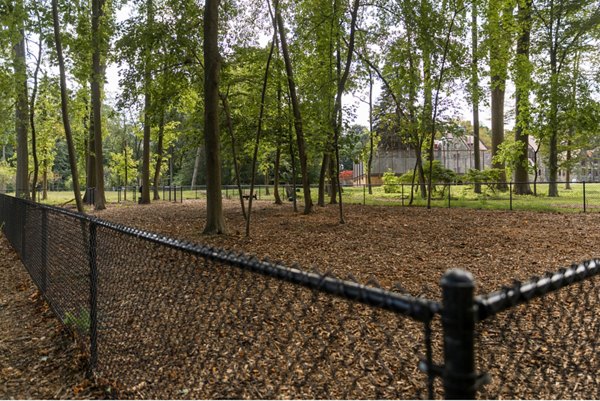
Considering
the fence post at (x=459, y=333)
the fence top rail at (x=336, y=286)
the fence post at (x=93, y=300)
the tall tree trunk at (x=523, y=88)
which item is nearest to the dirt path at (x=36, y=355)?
the fence post at (x=93, y=300)

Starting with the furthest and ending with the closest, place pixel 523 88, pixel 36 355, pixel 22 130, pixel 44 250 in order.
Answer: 1. pixel 523 88
2. pixel 22 130
3. pixel 44 250
4. pixel 36 355

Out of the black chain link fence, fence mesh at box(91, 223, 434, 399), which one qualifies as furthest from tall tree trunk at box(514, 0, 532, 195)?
fence mesh at box(91, 223, 434, 399)

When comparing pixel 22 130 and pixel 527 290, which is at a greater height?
pixel 22 130

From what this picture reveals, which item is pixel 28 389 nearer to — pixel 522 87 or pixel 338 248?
pixel 338 248

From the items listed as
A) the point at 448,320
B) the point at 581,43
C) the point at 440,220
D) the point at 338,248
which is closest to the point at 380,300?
the point at 448,320

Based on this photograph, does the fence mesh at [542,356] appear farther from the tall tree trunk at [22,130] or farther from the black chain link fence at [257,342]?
the tall tree trunk at [22,130]

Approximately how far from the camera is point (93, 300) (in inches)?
124

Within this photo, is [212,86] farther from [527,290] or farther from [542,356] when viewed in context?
[527,290]

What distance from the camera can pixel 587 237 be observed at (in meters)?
8.26

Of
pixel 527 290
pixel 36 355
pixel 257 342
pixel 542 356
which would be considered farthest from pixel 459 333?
pixel 36 355

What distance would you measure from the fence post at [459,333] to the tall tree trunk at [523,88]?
1892 centimetres

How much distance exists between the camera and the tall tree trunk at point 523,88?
18.1m

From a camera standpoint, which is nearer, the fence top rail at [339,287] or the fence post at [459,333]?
the fence post at [459,333]

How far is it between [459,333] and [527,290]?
375 mm
